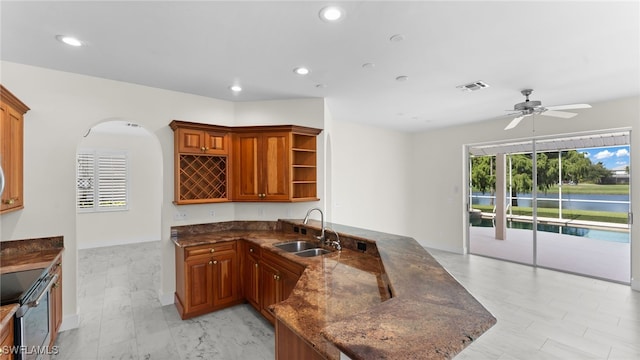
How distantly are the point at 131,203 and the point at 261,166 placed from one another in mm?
5067

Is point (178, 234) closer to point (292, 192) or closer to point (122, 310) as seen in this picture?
point (122, 310)

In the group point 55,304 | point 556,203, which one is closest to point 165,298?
point 55,304

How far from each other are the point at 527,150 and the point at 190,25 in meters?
5.90

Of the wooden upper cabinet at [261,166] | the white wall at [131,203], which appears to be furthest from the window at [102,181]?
the wooden upper cabinet at [261,166]

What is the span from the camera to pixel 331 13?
6.30 ft

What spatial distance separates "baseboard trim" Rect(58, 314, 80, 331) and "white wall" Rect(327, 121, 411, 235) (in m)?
3.72

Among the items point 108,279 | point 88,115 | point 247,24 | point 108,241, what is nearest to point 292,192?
point 247,24

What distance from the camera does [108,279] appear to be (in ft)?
14.3

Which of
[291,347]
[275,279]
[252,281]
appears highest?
[291,347]

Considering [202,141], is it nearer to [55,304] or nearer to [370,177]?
[55,304]

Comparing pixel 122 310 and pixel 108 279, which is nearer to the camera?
pixel 122 310

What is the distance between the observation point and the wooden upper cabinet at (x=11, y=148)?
7.40ft

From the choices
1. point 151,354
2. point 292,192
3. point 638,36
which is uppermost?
point 638,36

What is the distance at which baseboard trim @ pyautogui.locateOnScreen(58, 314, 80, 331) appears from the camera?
289 centimetres
